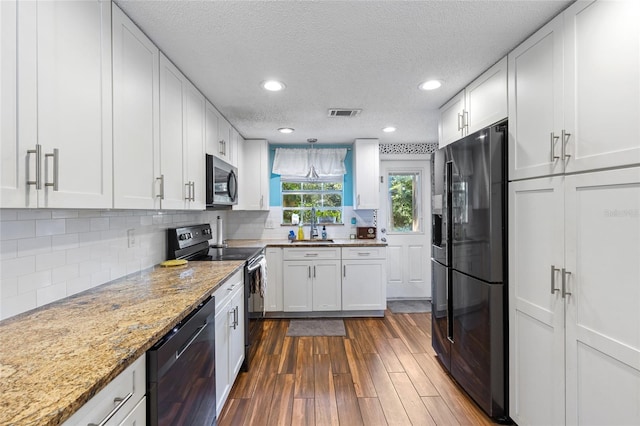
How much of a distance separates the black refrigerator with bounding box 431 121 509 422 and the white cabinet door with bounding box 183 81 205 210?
6.20 feet

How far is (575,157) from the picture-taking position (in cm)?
135

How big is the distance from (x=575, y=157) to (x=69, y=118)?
2074 millimetres

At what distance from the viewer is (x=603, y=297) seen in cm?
Result: 123

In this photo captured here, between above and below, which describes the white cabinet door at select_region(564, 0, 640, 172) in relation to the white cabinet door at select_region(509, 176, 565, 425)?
above

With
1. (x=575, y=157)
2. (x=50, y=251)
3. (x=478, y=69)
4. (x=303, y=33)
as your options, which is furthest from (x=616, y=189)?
(x=50, y=251)

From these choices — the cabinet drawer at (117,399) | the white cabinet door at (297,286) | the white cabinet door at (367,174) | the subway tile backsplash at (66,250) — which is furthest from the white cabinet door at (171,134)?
the white cabinet door at (367,174)

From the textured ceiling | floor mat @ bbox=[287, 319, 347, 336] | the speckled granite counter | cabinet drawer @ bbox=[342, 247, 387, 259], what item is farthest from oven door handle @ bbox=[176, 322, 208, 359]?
cabinet drawer @ bbox=[342, 247, 387, 259]

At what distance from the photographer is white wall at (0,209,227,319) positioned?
1127 millimetres

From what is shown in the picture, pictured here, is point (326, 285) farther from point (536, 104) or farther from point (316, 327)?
point (536, 104)

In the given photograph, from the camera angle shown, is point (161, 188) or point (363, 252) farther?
point (363, 252)

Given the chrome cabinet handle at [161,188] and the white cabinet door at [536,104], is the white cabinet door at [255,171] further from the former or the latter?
the white cabinet door at [536,104]

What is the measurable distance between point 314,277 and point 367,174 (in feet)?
4.85

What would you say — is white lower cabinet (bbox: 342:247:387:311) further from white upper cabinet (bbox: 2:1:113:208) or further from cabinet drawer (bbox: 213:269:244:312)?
white upper cabinet (bbox: 2:1:113:208)

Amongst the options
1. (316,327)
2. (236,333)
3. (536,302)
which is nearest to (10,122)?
(236,333)
